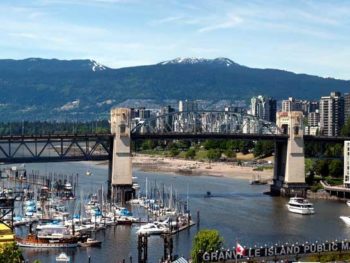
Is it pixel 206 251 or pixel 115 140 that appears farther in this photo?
pixel 115 140

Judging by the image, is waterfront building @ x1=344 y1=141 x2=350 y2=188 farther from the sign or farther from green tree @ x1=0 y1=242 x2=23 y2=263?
green tree @ x1=0 y1=242 x2=23 y2=263

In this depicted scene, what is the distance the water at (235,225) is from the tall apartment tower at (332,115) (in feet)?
251

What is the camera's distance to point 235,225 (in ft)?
185

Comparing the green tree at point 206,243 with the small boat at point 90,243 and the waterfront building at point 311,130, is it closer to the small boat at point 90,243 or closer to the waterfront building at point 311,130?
the small boat at point 90,243

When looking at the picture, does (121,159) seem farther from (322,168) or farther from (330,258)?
(330,258)

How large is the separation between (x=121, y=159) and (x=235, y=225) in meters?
20.6

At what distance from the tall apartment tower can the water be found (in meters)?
76.4

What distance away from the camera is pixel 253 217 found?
61281 mm

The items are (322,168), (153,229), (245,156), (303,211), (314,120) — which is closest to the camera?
(153,229)

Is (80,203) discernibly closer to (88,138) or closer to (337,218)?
(88,138)

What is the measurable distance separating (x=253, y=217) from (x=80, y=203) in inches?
577

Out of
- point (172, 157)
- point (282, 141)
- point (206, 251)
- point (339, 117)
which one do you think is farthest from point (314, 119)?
point (206, 251)

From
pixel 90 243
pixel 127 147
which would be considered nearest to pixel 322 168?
pixel 127 147

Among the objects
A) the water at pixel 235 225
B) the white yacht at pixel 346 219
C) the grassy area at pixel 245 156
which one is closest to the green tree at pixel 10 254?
the water at pixel 235 225
